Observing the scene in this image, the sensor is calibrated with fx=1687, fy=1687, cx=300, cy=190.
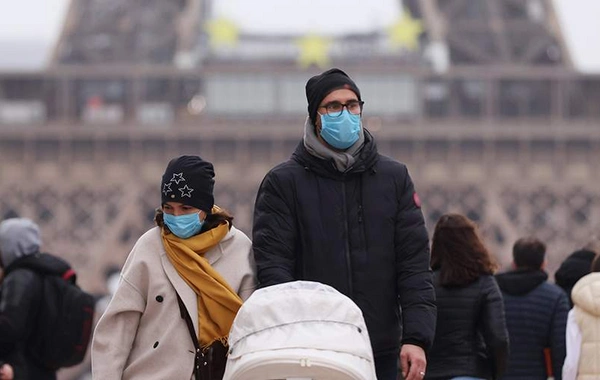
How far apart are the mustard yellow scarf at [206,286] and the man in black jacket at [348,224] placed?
0.19 meters

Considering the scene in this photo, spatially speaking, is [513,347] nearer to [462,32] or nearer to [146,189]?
[146,189]

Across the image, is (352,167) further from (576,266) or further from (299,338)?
(576,266)

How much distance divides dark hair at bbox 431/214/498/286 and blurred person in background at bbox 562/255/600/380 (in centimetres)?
54

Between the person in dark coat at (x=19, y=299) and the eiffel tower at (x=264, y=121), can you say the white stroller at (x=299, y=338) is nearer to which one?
the person in dark coat at (x=19, y=299)

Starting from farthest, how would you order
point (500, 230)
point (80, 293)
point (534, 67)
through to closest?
point (534, 67)
point (500, 230)
point (80, 293)

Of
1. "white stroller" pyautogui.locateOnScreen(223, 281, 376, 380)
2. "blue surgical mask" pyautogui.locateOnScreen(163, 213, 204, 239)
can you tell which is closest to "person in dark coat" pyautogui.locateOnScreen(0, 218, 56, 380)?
"blue surgical mask" pyautogui.locateOnScreen(163, 213, 204, 239)

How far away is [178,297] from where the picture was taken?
744cm

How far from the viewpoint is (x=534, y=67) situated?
56.1 meters

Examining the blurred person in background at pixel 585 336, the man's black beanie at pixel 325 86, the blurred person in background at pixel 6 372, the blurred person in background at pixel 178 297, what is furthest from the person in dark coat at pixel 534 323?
the blurred person in background at pixel 178 297

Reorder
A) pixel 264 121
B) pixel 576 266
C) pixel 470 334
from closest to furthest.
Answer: pixel 470 334 → pixel 576 266 → pixel 264 121

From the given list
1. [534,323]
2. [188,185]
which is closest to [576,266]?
[534,323]

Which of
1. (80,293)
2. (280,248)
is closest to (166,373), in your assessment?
(280,248)

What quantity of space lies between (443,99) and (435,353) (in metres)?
48.8

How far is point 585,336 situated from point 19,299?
3.41 metres
